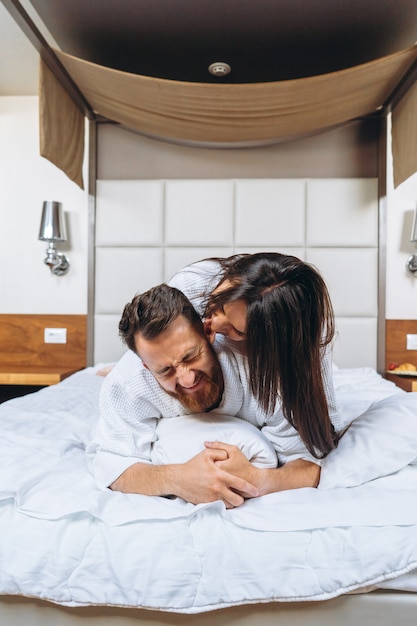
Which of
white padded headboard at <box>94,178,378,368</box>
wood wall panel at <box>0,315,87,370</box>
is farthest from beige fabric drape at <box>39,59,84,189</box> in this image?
wood wall panel at <box>0,315,87,370</box>

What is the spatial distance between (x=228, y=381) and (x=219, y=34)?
6.14ft

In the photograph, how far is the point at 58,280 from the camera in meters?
2.90

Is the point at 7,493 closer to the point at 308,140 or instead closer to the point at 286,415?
the point at 286,415

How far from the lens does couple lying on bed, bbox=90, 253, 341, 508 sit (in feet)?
2.98

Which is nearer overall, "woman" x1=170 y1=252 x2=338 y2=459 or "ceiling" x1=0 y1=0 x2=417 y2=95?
"woman" x1=170 y1=252 x2=338 y2=459

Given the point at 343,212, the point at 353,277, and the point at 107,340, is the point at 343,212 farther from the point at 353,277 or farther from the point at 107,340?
the point at 107,340

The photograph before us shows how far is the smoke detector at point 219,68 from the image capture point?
2404 millimetres

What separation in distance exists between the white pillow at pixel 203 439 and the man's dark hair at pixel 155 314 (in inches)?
8.7

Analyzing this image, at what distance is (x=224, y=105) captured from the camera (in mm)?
2225

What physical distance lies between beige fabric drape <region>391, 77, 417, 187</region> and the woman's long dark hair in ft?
5.13

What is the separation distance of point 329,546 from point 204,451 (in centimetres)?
30

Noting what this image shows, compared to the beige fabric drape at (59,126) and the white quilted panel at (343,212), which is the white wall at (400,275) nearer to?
the white quilted panel at (343,212)

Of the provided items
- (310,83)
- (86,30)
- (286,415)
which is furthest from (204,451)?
(86,30)

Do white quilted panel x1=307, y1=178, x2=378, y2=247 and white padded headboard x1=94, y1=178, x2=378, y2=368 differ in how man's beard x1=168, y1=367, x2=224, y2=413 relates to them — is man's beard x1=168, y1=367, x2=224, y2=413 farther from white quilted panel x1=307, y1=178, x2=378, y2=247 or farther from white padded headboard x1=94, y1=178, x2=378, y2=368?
white quilted panel x1=307, y1=178, x2=378, y2=247
